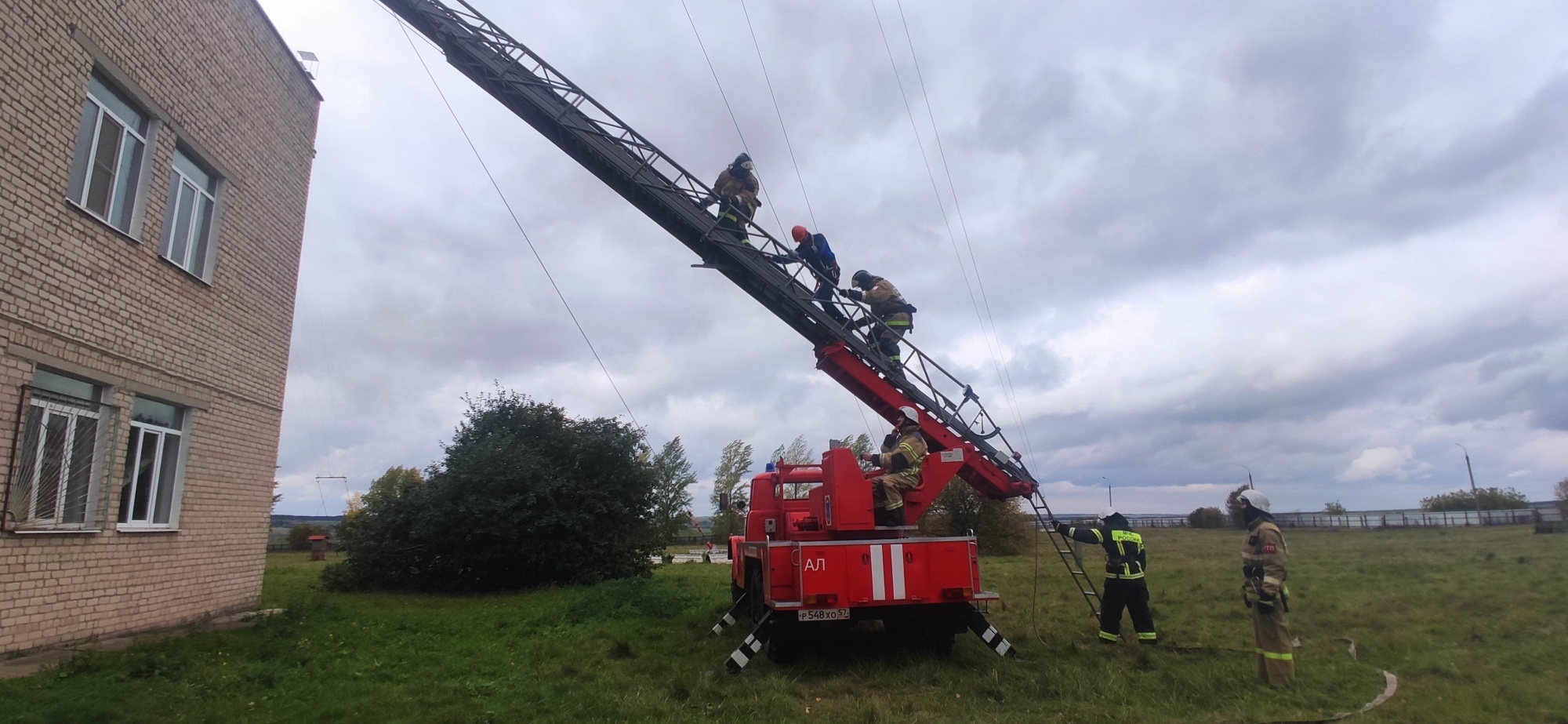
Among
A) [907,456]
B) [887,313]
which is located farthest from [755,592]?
[887,313]

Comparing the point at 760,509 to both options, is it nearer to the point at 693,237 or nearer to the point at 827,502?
the point at 827,502

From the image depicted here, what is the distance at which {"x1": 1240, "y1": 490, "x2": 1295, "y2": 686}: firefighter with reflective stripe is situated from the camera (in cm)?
711

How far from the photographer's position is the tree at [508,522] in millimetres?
17016

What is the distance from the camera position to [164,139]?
945cm

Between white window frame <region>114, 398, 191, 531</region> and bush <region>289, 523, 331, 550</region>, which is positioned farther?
bush <region>289, 523, 331, 550</region>

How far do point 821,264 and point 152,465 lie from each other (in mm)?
8409

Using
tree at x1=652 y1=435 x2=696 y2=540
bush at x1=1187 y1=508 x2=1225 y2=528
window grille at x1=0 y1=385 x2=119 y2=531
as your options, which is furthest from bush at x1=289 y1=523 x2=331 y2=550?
bush at x1=1187 y1=508 x2=1225 y2=528

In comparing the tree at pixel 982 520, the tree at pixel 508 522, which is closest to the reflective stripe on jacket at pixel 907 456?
the tree at pixel 508 522

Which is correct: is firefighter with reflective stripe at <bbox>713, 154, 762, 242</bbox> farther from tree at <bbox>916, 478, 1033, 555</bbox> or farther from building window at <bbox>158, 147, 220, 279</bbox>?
tree at <bbox>916, 478, 1033, 555</bbox>

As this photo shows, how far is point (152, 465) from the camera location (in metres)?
9.55

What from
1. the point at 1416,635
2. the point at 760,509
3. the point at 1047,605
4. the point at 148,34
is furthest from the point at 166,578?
the point at 1416,635

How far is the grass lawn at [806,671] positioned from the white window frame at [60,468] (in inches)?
61.2

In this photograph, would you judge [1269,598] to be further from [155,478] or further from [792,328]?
[155,478]

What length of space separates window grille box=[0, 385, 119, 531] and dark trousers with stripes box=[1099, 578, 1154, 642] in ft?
35.0
